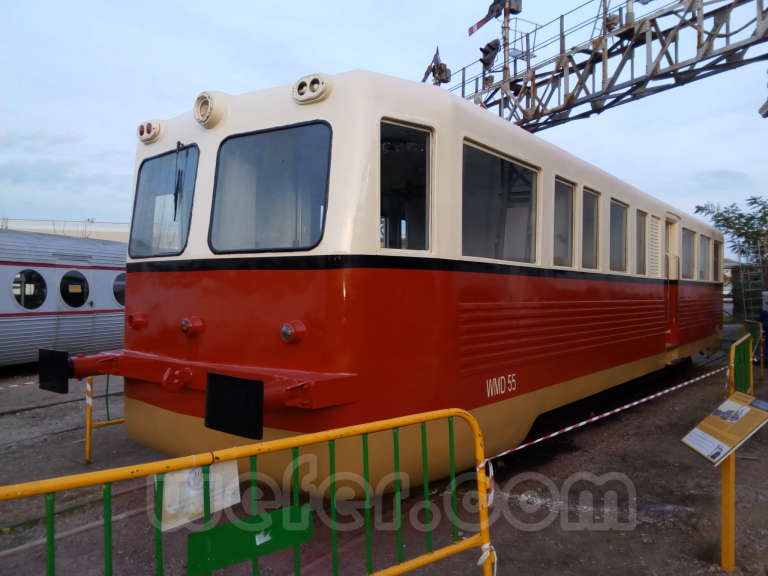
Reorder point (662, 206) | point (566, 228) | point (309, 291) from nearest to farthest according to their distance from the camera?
point (309, 291) < point (566, 228) < point (662, 206)

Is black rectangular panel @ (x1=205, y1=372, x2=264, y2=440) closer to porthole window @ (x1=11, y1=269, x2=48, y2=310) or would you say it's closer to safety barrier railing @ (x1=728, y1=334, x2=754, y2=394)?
safety barrier railing @ (x1=728, y1=334, x2=754, y2=394)

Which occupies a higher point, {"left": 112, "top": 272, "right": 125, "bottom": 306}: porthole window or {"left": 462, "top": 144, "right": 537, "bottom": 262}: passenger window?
{"left": 462, "top": 144, "right": 537, "bottom": 262}: passenger window

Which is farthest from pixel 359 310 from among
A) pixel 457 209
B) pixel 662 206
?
pixel 662 206

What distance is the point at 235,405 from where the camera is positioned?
296 cm

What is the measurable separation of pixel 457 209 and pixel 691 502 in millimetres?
2858

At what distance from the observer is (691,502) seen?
4359 millimetres

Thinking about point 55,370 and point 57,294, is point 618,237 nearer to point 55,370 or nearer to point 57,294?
point 55,370

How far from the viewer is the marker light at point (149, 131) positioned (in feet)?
14.5

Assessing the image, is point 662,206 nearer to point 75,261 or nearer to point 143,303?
point 143,303

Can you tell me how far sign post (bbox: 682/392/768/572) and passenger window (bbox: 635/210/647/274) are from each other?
3.80 metres

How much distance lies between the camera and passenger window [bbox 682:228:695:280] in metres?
9.04

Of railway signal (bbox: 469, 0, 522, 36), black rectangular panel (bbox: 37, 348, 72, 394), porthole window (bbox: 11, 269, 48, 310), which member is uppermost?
railway signal (bbox: 469, 0, 522, 36)

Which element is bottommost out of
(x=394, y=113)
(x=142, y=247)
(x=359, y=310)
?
(x=359, y=310)

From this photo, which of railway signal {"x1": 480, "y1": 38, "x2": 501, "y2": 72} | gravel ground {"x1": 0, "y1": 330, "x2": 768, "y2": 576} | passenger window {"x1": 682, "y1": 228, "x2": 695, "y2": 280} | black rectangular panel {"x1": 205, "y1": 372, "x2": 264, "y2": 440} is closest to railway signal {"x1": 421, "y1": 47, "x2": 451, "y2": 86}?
railway signal {"x1": 480, "y1": 38, "x2": 501, "y2": 72}
